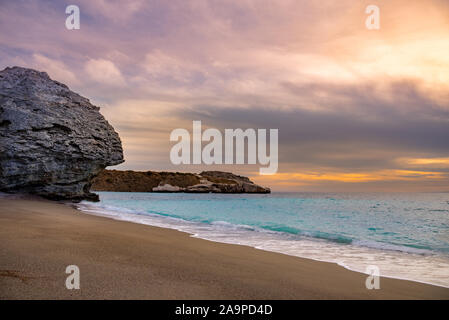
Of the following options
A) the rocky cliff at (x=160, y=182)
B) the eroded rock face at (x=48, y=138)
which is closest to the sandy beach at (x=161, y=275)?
the eroded rock face at (x=48, y=138)

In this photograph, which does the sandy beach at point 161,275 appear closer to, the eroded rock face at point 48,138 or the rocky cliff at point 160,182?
the eroded rock face at point 48,138

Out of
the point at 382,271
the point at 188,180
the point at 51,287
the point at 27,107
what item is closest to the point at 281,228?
the point at 382,271

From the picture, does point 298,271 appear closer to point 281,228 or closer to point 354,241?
point 354,241

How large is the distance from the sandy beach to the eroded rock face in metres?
16.9

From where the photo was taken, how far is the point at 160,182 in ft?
430

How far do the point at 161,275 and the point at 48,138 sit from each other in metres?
20.5

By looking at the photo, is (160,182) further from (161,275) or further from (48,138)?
(161,275)

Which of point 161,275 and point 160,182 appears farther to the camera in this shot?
point 160,182

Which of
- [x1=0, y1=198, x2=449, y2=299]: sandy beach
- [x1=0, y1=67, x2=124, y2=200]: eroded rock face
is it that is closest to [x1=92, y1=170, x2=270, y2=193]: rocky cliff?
[x1=0, y1=67, x2=124, y2=200]: eroded rock face

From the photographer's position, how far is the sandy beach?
11.0 ft

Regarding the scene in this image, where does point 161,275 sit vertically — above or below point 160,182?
above

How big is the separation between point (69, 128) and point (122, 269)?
20.5 meters

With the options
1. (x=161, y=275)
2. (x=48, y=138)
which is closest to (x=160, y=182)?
(x=48, y=138)
